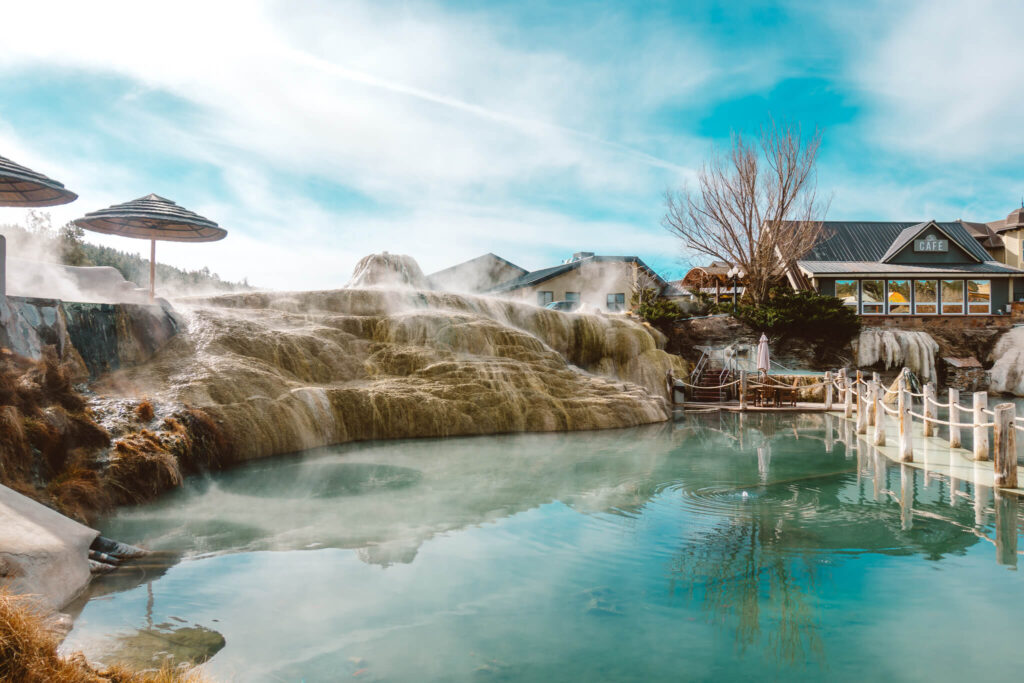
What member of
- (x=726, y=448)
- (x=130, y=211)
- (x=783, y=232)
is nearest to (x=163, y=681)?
(x=726, y=448)

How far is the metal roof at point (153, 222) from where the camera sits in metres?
12.7

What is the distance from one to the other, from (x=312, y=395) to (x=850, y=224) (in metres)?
32.5

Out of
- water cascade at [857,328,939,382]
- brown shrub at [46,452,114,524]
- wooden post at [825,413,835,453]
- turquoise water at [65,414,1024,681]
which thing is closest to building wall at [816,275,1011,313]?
water cascade at [857,328,939,382]

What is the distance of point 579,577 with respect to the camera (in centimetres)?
512

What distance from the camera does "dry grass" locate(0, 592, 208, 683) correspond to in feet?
9.10

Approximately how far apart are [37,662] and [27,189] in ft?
36.1

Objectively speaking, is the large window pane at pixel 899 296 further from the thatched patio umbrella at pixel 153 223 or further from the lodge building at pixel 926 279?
the thatched patio umbrella at pixel 153 223

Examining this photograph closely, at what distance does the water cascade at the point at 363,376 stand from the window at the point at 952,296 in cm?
2109

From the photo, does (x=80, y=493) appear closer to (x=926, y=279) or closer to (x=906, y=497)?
(x=906, y=497)

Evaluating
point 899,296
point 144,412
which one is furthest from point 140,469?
point 899,296

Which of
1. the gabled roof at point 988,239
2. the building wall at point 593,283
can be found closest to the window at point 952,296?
the gabled roof at point 988,239

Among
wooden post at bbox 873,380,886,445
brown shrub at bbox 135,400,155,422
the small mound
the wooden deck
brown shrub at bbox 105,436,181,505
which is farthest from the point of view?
the small mound

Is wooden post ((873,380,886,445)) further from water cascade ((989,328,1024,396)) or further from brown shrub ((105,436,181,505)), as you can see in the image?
water cascade ((989,328,1024,396))

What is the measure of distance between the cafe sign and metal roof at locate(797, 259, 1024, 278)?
0.73m
